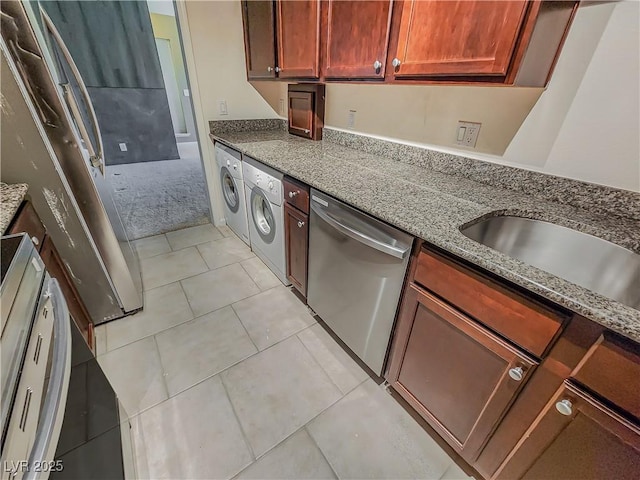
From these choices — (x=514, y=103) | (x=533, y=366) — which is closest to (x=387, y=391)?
(x=533, y=366)

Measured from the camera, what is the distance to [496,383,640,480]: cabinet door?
25.2 inches

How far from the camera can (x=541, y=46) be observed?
919 mm

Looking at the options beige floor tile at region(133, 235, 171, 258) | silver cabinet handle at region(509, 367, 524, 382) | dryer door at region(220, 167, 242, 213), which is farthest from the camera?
beige floor tile at region(133, 235, 171, 258)

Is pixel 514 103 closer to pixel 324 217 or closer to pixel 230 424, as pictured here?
pixel 324 217

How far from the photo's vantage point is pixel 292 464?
3.70 ft

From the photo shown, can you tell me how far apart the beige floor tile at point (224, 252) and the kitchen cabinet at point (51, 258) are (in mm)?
843

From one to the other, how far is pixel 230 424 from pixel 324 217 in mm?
1020

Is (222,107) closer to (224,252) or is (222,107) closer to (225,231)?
(225,231)

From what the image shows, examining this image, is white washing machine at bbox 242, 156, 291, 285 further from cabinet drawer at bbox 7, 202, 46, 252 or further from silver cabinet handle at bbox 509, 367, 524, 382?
silver cabinet handle at bbox 509, 367, 524, 382

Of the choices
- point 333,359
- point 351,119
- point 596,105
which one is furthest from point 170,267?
point 596,105

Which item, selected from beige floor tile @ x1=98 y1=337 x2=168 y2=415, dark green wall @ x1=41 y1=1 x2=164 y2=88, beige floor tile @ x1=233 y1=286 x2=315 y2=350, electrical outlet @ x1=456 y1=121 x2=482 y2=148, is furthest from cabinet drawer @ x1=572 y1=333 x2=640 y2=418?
dark green wall @ x1=41 y1=1 x2=164 y2=88

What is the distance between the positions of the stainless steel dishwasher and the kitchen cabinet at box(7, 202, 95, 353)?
3.29 feet

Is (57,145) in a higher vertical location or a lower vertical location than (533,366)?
higher

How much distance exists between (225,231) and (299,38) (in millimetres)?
1769
